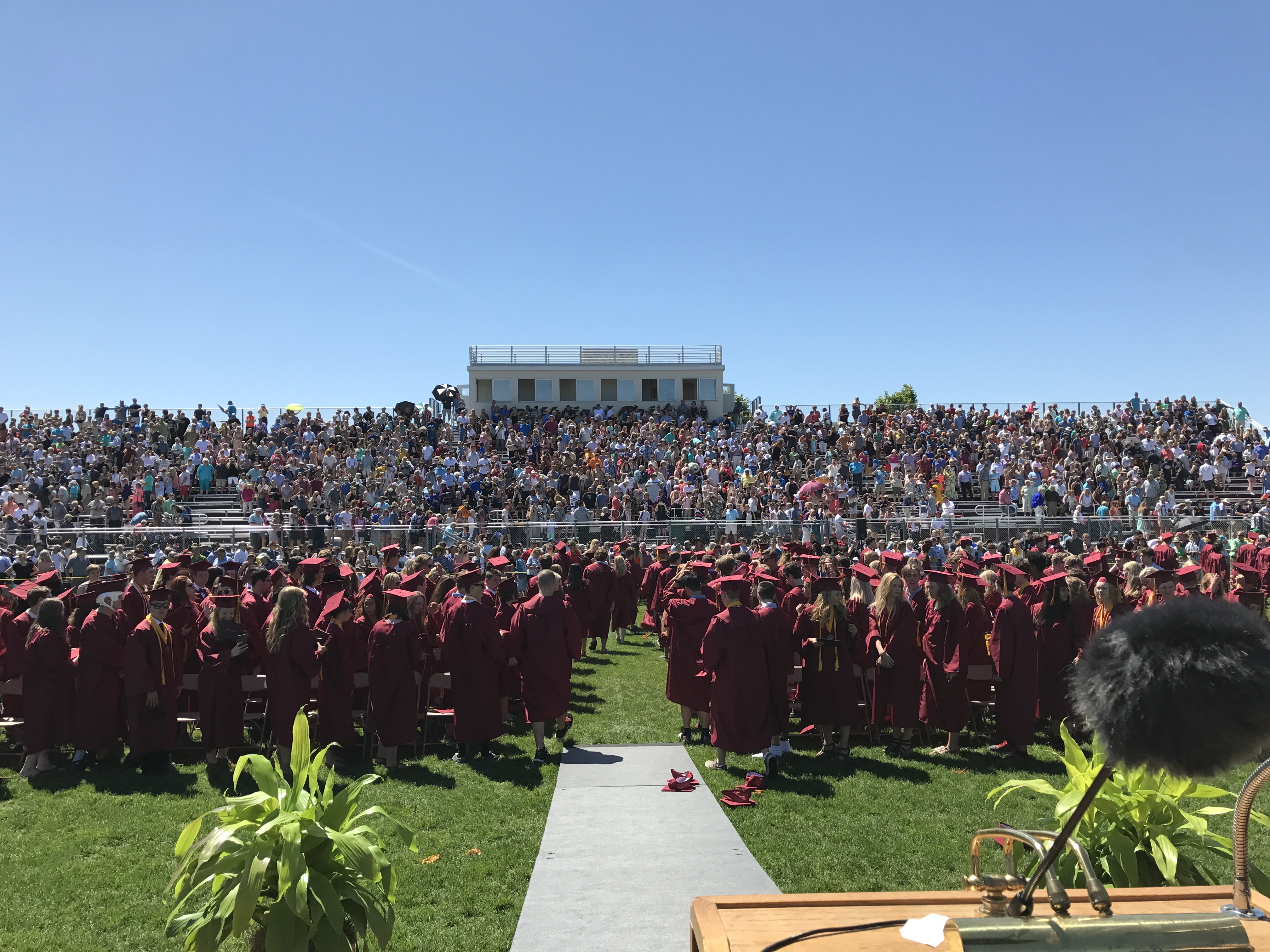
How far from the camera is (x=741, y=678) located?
8820mm

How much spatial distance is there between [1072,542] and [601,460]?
18129mm

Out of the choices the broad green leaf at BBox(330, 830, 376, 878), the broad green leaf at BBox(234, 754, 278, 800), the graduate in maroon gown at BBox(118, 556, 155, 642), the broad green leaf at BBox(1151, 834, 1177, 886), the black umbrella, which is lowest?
the broad green leaf at BBox(1151, 834, 1177, 886)

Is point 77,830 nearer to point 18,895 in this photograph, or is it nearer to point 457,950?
point 18,895

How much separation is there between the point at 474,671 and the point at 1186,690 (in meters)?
8.39

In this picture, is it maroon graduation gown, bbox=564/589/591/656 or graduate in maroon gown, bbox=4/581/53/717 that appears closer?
graduate in maroon gown, bbox=4/581/53/717

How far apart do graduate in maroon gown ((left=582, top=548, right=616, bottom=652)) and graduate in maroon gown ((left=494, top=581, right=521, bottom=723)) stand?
4.33 m

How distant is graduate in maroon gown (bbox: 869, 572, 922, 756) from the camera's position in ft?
31.4

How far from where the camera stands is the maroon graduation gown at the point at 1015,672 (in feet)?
30.8

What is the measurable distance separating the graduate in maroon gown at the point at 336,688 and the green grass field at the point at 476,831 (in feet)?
1.36

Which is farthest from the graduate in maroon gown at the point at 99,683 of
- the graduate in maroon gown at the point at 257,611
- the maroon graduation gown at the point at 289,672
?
the maroon graduation gown at the point at 289,672

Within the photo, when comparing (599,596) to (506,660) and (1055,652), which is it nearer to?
(506,660)

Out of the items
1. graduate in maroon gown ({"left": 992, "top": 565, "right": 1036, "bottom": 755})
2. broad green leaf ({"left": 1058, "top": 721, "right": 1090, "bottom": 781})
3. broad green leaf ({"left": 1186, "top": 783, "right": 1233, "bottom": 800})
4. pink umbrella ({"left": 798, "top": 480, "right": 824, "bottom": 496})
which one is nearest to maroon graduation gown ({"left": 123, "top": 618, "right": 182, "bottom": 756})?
broad green leaf ({"left": 1058, "top": 721, "right": 1090, "bottom": 781})

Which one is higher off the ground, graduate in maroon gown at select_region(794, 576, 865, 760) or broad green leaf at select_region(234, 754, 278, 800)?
broad green leaf at select_region(234, 754, 278, 800)

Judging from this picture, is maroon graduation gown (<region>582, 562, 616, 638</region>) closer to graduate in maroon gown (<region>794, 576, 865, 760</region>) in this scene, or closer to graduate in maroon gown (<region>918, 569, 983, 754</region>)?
graduate in maroon gown (<region>794, 576, 865, 760</region>)
